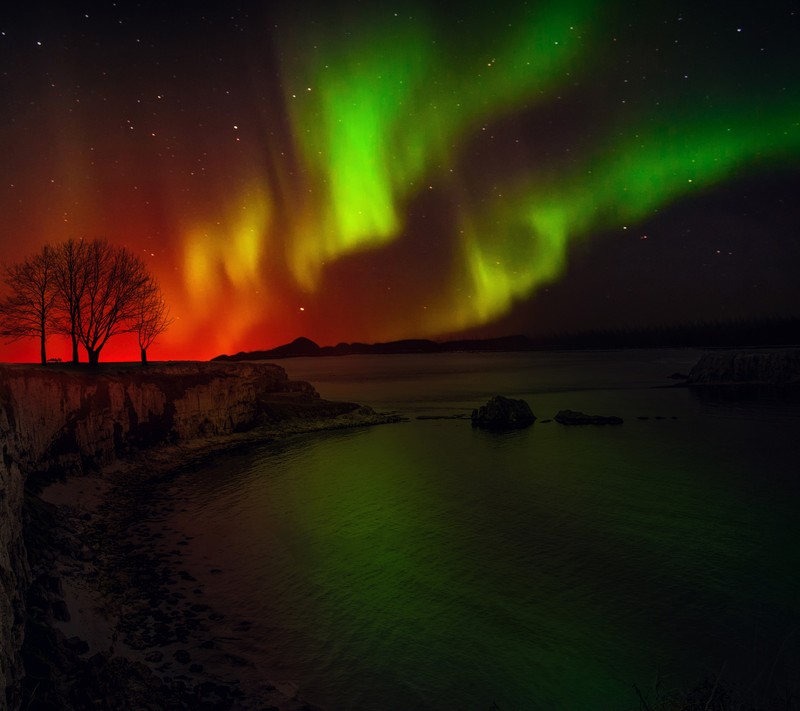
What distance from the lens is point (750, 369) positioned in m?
98.0

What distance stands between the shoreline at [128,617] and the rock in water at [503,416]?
136 feet

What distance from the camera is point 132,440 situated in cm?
3756

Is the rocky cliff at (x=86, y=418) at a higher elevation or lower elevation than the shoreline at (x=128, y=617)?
higher

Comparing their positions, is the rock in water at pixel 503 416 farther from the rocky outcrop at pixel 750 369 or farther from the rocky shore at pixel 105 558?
the rocky outcrop at pixel 750 369

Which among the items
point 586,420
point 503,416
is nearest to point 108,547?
point 503,416

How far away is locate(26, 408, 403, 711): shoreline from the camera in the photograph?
11.1 m

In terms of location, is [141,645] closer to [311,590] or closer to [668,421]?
[311,590]

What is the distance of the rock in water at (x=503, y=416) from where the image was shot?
61.5m

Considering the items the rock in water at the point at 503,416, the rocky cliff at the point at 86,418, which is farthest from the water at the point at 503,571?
the rock in water at the point at 503,416

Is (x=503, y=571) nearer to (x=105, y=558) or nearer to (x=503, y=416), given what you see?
(x=105, y=558)

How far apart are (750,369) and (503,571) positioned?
331 feet

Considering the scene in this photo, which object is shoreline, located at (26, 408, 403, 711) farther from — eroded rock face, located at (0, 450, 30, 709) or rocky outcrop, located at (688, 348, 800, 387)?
rocky outcrop, located at (688, 348, 800, 387)

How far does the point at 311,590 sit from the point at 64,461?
19.9m

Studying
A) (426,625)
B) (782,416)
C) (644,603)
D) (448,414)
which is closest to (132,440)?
(426,625)
